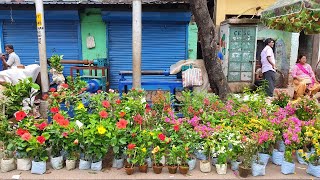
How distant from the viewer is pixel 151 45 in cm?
1026

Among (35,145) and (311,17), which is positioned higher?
(311,17)

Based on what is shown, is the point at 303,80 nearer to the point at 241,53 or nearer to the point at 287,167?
the point at 241,53

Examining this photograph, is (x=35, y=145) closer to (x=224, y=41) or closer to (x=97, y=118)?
(x=97, y=118)

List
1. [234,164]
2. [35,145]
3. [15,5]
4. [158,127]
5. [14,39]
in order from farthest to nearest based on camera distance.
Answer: [14,39], [15,5], [158,127], [234,164], [35,145]

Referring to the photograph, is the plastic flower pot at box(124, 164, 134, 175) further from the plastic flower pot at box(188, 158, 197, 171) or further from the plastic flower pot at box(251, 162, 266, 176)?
the plastic flower pot at box(251, 162, 266, 176)


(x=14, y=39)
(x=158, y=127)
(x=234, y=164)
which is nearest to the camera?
(x=234, y=164)

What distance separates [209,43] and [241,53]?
144 inches

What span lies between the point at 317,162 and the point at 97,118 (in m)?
3.22

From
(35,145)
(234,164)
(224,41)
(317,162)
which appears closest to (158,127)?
(234,164)

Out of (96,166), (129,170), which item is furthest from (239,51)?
(96,166)

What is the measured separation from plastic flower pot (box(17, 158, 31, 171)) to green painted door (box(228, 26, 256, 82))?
7056mm

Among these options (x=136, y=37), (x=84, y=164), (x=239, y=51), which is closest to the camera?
(x=84, y=164)

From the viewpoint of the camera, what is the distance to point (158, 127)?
14.2 ft

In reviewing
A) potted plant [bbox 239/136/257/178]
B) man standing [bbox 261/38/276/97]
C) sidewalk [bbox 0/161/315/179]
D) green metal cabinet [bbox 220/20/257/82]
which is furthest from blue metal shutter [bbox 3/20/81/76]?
potted plant [bbox 239/136/257/178]
